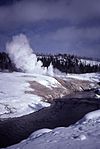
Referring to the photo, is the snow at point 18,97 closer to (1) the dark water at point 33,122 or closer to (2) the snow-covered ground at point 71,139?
(1) the dark water at point 33,122

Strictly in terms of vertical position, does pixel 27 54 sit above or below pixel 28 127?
above

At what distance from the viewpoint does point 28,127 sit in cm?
3856

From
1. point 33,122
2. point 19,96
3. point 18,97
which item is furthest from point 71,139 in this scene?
point 19,96

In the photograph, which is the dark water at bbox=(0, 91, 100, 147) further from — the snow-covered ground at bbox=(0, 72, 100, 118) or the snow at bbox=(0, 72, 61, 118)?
the snow-covered ground at bbox=(0, 72, 100, 118)

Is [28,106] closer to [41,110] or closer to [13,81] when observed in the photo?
[41,110]

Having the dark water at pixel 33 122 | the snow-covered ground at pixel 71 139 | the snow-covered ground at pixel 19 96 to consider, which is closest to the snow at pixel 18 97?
the snow-covered ground at pixel 19 96

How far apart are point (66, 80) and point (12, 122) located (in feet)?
160

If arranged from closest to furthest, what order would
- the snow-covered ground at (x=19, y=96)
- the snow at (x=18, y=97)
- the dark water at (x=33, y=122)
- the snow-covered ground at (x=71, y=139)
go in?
1. the snow-covered ground at (x=71, y=139)
2. the dark water at (x=33, y=122)
3. the snow at (x=18, y=97)
4. the snow-covered ground at (x=19, y=96)

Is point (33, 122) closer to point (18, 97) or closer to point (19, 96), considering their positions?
point (18, 97)

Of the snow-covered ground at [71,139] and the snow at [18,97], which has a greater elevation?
the snow-covered ground at [71,139]

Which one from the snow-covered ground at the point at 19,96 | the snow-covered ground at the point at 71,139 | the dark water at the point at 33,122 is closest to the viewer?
the snow-covered ground at the point at 71,139

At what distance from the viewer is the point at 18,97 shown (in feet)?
189

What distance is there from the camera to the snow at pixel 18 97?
4928 centimetres

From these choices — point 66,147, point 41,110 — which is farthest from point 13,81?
point 66,147
